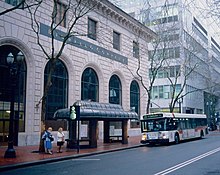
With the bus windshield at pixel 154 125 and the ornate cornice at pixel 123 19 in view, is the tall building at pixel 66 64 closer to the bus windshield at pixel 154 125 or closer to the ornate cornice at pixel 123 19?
the ornate cornice at pixel 123 19

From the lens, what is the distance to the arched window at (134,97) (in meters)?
39.2

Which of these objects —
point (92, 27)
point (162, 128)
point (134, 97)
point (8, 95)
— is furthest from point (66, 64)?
point (134, 97)

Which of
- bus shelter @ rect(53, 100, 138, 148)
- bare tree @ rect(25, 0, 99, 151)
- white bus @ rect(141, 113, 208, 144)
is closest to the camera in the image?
bare tree @ rect(25, 0, 99, 151)

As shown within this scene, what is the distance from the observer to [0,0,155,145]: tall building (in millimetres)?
22672

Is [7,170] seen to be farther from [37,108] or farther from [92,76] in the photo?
[92,76]

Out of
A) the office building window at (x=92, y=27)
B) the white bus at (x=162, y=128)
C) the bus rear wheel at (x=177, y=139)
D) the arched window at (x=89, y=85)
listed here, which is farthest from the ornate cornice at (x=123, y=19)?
the bus rear wheel at (x=177, y=139)

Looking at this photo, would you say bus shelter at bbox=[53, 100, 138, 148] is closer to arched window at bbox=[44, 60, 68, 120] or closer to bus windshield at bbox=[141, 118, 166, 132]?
bus windshield at bbox=[141, 118, 166, 132]

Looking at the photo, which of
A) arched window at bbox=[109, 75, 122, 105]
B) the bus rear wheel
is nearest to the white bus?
the bus rear wheel

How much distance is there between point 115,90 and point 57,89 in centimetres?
1026

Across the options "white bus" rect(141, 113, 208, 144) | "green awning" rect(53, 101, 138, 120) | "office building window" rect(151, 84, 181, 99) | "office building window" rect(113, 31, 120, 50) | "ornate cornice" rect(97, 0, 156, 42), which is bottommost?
"white bus" rect(141, 113, 208, 144)

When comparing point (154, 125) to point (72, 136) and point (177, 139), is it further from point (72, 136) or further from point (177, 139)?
point (72, 136)

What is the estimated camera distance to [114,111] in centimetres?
2542

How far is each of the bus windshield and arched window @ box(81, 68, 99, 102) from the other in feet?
23.1

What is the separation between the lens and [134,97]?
40.0m
